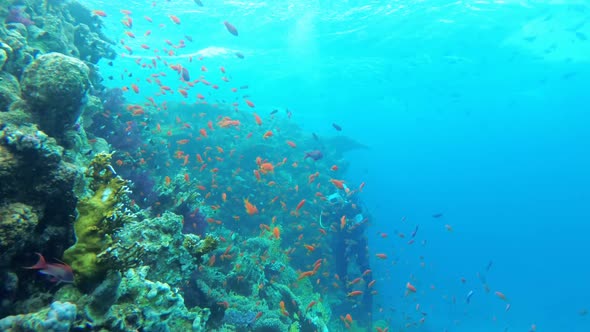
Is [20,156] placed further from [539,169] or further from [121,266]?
[539,169]

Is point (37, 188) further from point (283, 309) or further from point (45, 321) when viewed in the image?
point (283, 309)

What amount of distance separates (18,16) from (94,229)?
772 centimetres

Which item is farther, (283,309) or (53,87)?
(283,309)

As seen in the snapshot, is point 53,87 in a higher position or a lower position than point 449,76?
higher

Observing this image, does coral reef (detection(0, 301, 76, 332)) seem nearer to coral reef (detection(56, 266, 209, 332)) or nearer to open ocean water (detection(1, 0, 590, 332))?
coral reef (detection(56, 266, 209, 332))

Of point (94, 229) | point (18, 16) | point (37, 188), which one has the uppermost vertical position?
point (18, 16)

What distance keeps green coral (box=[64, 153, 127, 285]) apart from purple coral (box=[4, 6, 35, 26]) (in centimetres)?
709

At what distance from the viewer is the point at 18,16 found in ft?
23.1

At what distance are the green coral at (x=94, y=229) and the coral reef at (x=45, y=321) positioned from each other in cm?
45

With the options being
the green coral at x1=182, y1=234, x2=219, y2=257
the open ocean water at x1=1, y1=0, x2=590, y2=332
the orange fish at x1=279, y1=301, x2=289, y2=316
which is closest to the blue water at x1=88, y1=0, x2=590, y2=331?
the open ocean water at x1=1, y1=0, x2=590, y2=332

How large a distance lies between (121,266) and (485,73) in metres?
44.6

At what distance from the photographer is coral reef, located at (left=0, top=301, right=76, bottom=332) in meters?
1.91

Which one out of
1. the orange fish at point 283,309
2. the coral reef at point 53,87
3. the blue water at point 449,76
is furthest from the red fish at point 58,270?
the blue water at point 449,76

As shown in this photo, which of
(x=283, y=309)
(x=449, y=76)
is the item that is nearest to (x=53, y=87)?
(x=283, y=309)
